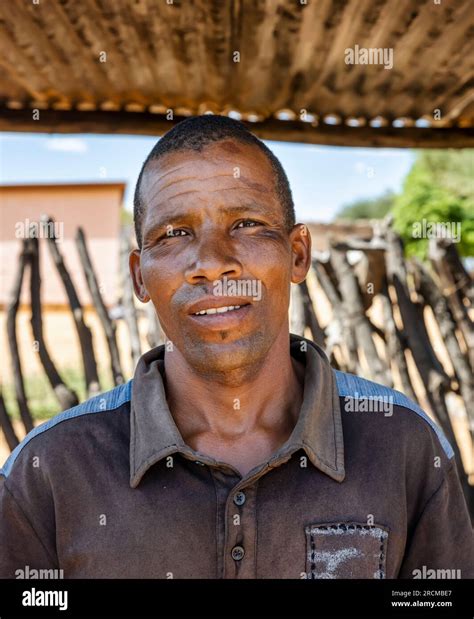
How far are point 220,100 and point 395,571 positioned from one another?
2.40 metres

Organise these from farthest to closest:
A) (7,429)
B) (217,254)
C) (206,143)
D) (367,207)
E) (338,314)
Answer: (367,207) < (338,314) < (7,429) < (206,143) < (217,254)

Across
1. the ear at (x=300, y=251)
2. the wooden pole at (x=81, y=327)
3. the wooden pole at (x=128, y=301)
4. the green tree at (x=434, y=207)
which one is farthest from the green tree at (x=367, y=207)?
the ear at (x=300, y=251)

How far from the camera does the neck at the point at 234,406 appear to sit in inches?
72.6

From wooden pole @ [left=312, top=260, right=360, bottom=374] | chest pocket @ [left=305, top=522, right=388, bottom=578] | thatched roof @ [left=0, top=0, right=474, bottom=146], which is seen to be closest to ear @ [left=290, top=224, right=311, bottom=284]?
chest pocket @ [left=305, top=522, right=388, bottom=578]

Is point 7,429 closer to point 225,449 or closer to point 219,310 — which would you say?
point 225,449

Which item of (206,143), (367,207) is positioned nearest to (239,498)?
(206,143)

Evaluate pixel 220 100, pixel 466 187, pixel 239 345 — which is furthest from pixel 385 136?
pixel 466 187

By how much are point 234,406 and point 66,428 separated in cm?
40

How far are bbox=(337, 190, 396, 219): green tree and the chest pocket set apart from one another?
4305 centimetres

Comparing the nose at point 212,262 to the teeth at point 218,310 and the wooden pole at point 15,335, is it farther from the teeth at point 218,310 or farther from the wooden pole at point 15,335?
the wooden pole at point 15,335

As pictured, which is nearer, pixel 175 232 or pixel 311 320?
pixel 175 232

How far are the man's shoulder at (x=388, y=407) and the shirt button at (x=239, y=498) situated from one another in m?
0.39

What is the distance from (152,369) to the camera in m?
1.95

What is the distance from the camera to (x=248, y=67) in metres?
3.20
